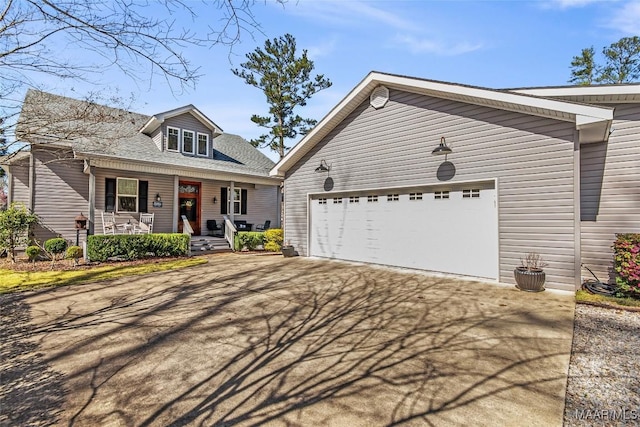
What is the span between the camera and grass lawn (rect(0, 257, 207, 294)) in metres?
7.06

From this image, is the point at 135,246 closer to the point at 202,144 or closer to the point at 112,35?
the point at 202,144

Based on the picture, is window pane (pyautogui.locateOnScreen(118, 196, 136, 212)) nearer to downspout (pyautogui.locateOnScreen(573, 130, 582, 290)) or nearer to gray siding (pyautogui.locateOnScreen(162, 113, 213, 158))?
gray siding (pyautogui.locateOnScreen(162, 113, 213, 158))

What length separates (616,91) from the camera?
623cm

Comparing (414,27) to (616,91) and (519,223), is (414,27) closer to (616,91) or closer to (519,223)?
(616,91)

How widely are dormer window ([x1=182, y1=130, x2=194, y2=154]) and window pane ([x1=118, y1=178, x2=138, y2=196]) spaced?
260cm

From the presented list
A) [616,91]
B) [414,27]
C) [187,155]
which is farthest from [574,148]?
[187,155]

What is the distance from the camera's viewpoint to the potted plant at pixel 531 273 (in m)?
6.01

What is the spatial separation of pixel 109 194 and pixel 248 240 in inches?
221

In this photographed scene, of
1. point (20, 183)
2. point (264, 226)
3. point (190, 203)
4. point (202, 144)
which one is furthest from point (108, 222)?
point (264, 226)

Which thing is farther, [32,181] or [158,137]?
[158,137]

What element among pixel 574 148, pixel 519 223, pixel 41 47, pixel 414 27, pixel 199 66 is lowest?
pixel 519 223

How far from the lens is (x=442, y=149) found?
7285mm

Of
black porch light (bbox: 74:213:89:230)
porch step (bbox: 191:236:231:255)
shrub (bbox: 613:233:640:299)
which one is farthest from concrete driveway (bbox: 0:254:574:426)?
porch step (bbox: 191:236:231:255)

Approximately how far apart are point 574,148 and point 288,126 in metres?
18.8
